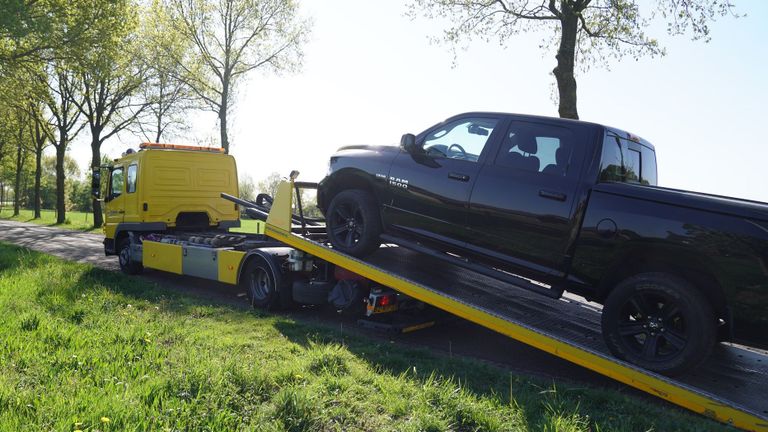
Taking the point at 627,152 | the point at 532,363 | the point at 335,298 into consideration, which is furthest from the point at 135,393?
the point at 627,152

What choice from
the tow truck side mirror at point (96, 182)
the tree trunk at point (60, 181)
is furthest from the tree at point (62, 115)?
the tow truck side mirror at point (96, 182)

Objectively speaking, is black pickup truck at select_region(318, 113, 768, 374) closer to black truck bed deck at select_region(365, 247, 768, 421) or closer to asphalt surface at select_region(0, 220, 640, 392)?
black truck bed deck at select_region(365, 247, 768, 421)

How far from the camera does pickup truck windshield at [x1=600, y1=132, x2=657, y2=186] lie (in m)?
4.54

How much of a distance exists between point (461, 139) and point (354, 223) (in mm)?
1625

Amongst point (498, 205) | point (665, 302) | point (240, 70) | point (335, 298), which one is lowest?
point (335, 298)

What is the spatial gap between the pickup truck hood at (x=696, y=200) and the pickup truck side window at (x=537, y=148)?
0.45 m

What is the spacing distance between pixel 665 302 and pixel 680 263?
329 millimetres

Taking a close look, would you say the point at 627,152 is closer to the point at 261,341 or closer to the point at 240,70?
the point at 261,341

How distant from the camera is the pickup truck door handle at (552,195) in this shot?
4461mm

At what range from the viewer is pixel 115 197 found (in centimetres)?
1077

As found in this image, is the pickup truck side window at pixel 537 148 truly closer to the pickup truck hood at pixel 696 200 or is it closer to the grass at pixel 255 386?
the pickup truck hood at pixel 696 200

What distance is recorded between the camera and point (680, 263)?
12.9 ft

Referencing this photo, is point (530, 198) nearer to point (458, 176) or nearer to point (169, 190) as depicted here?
point (458, 176)

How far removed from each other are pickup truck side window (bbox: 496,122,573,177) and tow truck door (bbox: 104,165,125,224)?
834 cm
